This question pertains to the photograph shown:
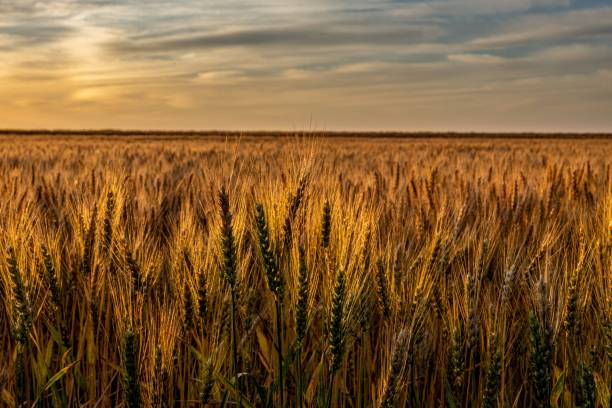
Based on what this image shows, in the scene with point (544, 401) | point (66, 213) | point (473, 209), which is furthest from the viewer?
point (473, 209)

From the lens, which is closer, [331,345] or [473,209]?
[331,345]

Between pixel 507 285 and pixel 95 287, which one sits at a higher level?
pixel 507 285

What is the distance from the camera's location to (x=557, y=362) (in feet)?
6.31

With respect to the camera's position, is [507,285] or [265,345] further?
[265,345]

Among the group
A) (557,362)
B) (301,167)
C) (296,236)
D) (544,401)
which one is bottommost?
(557,362)

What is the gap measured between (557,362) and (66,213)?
2.51 metres

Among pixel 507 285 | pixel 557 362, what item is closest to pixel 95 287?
pixel 507 285

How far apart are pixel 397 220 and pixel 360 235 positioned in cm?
135

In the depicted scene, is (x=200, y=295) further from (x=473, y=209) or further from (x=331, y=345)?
(x=473, y=209)

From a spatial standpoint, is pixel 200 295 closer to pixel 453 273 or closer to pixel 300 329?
pixel 300 329

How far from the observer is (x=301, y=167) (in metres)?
1.90

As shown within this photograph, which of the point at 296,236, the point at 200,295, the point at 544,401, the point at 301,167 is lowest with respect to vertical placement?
the point at 544,401

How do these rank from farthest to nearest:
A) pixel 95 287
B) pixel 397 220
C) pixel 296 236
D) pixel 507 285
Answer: pixel 397 220, pixel 95 287, pixel 296 236, pixel 507 285

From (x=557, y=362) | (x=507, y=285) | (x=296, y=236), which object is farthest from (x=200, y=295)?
(x=557, y=362)
